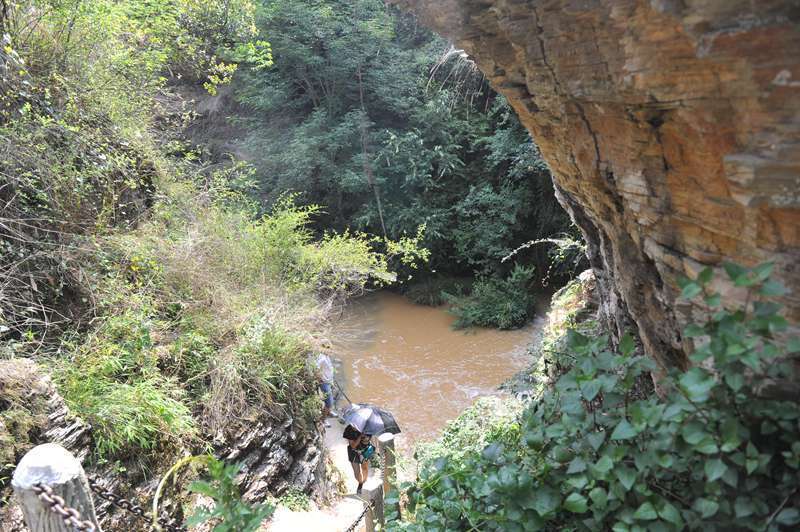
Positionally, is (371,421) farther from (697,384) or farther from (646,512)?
(697,384)

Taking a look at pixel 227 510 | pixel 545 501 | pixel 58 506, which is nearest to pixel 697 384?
pixel 545 501

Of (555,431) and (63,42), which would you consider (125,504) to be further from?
(63,42)

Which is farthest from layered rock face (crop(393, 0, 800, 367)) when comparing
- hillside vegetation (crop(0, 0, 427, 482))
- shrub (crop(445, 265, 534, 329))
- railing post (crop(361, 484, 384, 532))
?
shrub (crop(445, 265, 534, 329))

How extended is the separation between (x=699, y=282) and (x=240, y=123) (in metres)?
13.5

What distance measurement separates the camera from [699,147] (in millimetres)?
1747

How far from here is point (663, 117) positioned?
73.4 inches

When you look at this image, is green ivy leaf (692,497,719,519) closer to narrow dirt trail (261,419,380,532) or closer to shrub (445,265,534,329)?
narrow dirt trail (261,419,380,532)

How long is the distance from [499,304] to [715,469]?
9.84m

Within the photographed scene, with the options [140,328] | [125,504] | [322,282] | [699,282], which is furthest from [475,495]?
[322,282]

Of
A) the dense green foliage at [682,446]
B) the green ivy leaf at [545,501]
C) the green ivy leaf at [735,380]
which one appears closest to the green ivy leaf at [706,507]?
the dense green foliage at [682,446]

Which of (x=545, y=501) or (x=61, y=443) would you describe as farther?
(x=61, y=443)

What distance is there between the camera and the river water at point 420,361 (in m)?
8.40

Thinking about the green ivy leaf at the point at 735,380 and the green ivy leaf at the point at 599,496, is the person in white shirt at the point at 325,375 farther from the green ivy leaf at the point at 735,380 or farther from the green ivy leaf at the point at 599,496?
the green ivy leaf at the point at 735,380

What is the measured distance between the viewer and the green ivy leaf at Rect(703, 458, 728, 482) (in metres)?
1.36
